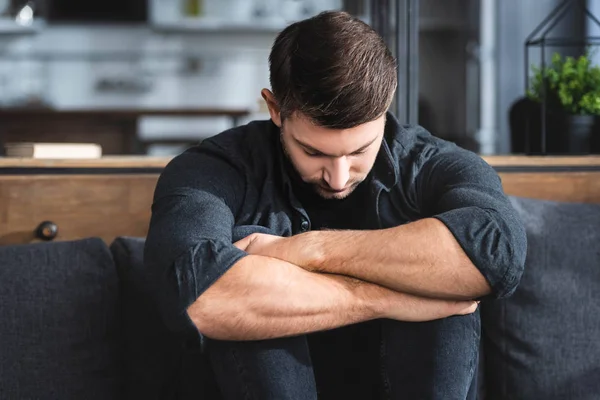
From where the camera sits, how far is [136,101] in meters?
5.69

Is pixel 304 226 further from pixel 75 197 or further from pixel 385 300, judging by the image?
pixel 75 197

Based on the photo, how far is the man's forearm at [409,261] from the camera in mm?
1236

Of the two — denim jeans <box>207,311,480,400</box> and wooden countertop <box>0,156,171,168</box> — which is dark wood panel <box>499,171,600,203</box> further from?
wooden countertop <box>0,156,171,168</box>

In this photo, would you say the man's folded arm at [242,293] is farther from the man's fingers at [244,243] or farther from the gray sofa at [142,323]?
the gray sofa at [142,323]

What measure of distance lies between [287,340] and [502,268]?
33 centimetres

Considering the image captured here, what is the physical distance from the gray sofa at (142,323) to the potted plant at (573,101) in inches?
14.1

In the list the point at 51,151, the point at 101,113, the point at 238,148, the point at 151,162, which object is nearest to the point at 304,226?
the point at 238,148

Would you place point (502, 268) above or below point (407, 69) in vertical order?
below

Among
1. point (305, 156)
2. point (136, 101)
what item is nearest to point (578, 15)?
point (136, 101)

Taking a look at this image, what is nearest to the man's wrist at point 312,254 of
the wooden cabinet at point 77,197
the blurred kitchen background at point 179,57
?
the wooden cabinet at point 77,197

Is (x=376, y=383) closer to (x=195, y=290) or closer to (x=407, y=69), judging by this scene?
(x=195, y=290)

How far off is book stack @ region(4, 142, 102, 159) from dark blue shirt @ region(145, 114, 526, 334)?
1.61 feet

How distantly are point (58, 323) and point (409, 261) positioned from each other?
67 cm

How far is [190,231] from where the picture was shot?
4.11ft
